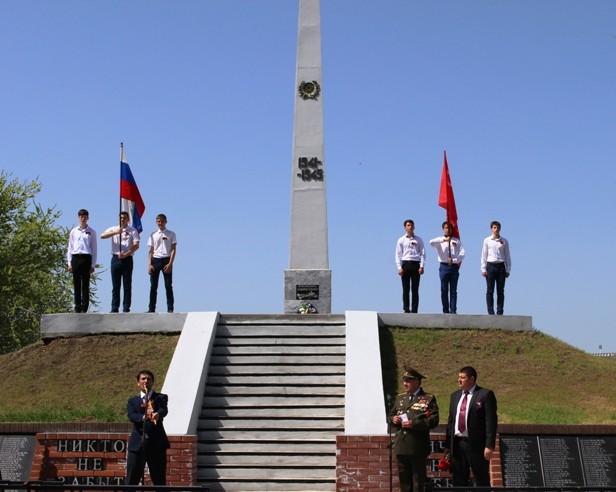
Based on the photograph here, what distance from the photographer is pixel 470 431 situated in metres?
9.35

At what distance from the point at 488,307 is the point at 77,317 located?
717cm

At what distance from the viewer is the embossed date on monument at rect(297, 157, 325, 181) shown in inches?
773

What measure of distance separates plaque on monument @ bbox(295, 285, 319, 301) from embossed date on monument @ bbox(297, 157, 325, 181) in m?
2.14

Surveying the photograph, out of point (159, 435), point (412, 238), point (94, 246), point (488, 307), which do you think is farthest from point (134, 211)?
point (159, 435)

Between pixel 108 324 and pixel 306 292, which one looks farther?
pixel 306 292

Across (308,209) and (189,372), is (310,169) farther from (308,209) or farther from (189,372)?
(189,372)

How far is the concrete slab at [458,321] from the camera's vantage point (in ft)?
55.7

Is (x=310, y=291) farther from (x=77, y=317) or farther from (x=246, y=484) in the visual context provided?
(x=246, y=484)

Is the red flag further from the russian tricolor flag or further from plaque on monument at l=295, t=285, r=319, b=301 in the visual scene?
the russian tricolor flag

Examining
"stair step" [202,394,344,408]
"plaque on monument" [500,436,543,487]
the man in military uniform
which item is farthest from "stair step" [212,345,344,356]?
the man in military uniform

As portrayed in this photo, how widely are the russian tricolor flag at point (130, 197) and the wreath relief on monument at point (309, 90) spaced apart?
12.6ft

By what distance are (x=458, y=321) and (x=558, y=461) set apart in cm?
556

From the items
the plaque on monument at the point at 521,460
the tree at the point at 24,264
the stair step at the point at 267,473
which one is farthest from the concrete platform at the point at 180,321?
the tree at the point at 24,264

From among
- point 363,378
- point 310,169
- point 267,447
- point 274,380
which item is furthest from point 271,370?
point 310,169
